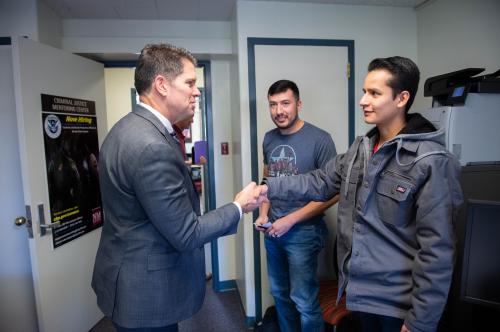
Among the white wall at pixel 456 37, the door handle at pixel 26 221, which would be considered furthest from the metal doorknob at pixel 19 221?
the white wall at pixel 456 37

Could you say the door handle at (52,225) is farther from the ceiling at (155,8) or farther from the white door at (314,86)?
the ceiling at (155,8)

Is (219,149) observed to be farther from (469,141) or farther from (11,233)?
(469,141)

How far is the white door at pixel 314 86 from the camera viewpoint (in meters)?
2.30

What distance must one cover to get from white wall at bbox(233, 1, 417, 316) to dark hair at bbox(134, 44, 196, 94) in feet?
3.77

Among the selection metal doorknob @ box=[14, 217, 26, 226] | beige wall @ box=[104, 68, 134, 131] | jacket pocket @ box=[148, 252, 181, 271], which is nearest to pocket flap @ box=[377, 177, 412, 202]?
jacket pocket @ box=[148, 252, 181, 271]

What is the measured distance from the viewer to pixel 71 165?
2.18 meters

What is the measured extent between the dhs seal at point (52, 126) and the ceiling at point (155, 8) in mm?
839

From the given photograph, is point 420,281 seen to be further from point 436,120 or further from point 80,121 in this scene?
point 80,121

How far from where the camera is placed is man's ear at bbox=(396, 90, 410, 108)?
3.87ft

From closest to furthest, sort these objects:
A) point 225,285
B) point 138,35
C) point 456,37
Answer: point 456,37 → point 138,35 → point 225,285

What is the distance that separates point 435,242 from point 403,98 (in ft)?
1.78

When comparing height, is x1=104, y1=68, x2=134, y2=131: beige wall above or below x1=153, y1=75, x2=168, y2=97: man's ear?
above

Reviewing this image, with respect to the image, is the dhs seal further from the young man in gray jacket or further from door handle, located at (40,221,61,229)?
the young man in gray jacket

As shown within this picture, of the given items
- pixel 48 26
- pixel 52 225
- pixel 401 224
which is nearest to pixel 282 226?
pixel 401 224
